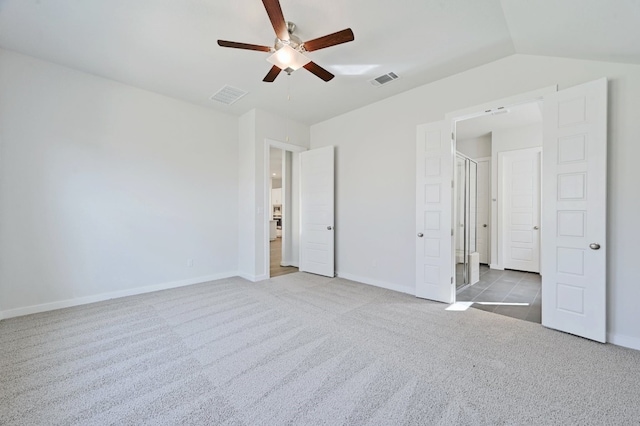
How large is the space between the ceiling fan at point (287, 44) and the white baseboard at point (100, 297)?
3.46 meters

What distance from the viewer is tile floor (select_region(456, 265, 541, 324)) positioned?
126 inches

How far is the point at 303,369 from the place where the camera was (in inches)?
78.5

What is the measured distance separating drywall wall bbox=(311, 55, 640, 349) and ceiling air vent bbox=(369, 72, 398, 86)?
499mm

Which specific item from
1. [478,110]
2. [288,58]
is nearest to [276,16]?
[288,58]

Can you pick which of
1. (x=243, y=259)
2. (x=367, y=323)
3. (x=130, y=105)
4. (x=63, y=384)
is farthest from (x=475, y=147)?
(x=63, y=384)

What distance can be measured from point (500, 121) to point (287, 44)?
474cm

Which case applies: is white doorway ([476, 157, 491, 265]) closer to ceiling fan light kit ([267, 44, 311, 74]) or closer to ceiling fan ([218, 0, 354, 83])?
ceiling fan ([218, 0, 354, 83])

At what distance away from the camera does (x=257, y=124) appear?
4555 mm

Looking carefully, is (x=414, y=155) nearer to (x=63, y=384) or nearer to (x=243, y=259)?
(x=243, y=259)

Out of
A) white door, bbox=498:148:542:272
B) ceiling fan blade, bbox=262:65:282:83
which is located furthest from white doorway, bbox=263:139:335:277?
white door, bbox=498:148:542:272

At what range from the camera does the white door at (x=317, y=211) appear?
4.86 metres

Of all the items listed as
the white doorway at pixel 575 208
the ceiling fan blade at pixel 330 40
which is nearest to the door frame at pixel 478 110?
the white doorway at pixel 575 208

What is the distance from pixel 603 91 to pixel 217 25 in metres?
3.65

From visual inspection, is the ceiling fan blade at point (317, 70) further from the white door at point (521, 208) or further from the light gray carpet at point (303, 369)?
the white door at point (521, 208)
